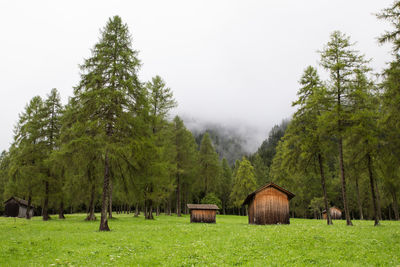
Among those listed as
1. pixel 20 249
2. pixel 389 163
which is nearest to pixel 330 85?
pixel 389 163

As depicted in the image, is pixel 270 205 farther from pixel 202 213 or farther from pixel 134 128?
pixel 134 128

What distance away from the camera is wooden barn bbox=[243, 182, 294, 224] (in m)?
29.3

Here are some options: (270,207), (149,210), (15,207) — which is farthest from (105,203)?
(15,207)

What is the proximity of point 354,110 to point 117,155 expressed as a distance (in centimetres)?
2111

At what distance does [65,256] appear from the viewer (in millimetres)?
10711

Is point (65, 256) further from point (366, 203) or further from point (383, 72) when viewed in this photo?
point (366, 203)

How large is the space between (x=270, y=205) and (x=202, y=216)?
953 cm

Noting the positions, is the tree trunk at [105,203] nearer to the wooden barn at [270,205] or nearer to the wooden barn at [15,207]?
A: the wooden barn at [270,205]

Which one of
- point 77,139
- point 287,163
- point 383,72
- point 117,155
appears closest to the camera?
point 383,72

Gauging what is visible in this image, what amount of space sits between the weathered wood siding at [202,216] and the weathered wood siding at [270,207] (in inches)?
251

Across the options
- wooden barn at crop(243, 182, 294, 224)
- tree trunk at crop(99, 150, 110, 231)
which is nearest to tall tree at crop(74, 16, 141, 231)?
tree trunk at crop(99, 150, 110, 231)

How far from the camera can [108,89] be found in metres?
→ 19.8

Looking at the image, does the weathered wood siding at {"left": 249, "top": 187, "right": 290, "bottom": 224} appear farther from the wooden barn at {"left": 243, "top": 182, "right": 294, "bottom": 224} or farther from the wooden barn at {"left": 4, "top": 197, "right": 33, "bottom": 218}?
the wooden barn at {"left": 4, "top": 197, "right": 33, "bottom": 218}

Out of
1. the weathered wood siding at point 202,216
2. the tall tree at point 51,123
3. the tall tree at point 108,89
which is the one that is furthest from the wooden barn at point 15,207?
the tall tree at point 108,89
